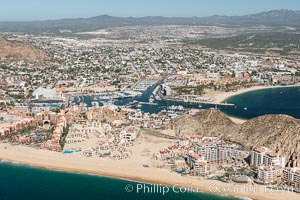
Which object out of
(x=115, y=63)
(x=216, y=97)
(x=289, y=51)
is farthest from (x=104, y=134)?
(x=289, y=51)

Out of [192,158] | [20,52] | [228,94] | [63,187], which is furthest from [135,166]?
[20,52]

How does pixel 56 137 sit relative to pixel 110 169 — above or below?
above

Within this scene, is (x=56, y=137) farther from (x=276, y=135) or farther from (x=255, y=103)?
(x=255, y=103)

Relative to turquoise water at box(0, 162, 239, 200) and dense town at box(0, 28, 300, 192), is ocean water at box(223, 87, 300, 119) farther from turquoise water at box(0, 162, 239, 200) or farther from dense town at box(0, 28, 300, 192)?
turquoise water at box(0, 162, 239, 200)

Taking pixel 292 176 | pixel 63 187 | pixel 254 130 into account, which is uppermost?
pixel 254 130

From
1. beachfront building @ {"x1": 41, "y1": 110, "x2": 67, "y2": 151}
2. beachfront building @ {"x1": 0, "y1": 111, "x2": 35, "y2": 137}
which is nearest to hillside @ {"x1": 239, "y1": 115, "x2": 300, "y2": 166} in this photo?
beachfront building @ {"x1": 41, "y1": 110, "x2": 67, "y2": 151}

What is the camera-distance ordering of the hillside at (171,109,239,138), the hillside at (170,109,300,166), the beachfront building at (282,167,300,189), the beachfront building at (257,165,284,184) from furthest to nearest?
the hillside at (171,109,239,138)
the hillside at (170,109,300,166)
the beachfront building at (257,165,284,184)
the beachfront building at (282,167,300,189)

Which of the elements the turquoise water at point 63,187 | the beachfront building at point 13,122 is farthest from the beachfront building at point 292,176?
the beachfront building at point 13,122
